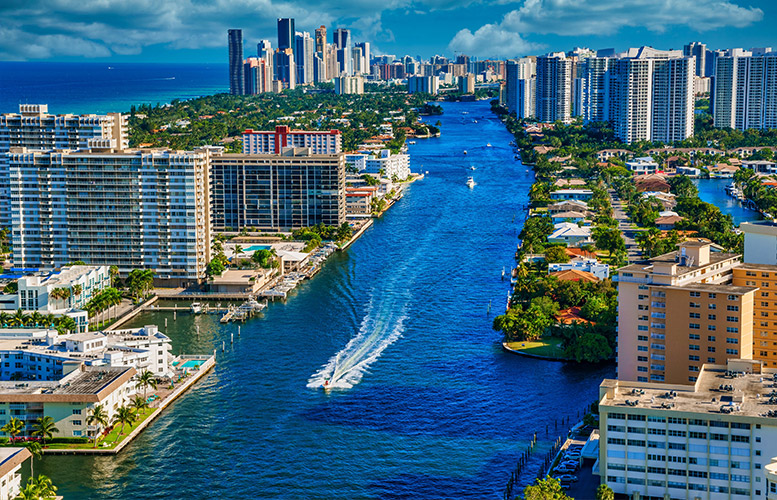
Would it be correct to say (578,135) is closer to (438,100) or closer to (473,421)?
(438,100)

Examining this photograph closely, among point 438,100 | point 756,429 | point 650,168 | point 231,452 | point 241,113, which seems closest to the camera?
point 756,429

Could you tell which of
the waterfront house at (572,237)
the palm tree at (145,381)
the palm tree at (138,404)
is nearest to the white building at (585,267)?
the waterfront house at (572,237)

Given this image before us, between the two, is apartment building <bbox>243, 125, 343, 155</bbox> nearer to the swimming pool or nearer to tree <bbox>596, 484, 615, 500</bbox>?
the swimming pool

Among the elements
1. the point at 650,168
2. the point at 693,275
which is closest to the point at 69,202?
the point at 693,275

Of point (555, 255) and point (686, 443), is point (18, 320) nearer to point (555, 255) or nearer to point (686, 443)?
point (555, 255)

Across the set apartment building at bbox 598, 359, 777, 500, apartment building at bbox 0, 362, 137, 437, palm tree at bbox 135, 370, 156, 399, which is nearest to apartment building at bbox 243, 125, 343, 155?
palm tree at bbox 135, 370, 156, 399

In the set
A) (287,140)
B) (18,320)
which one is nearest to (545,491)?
(18,320)
